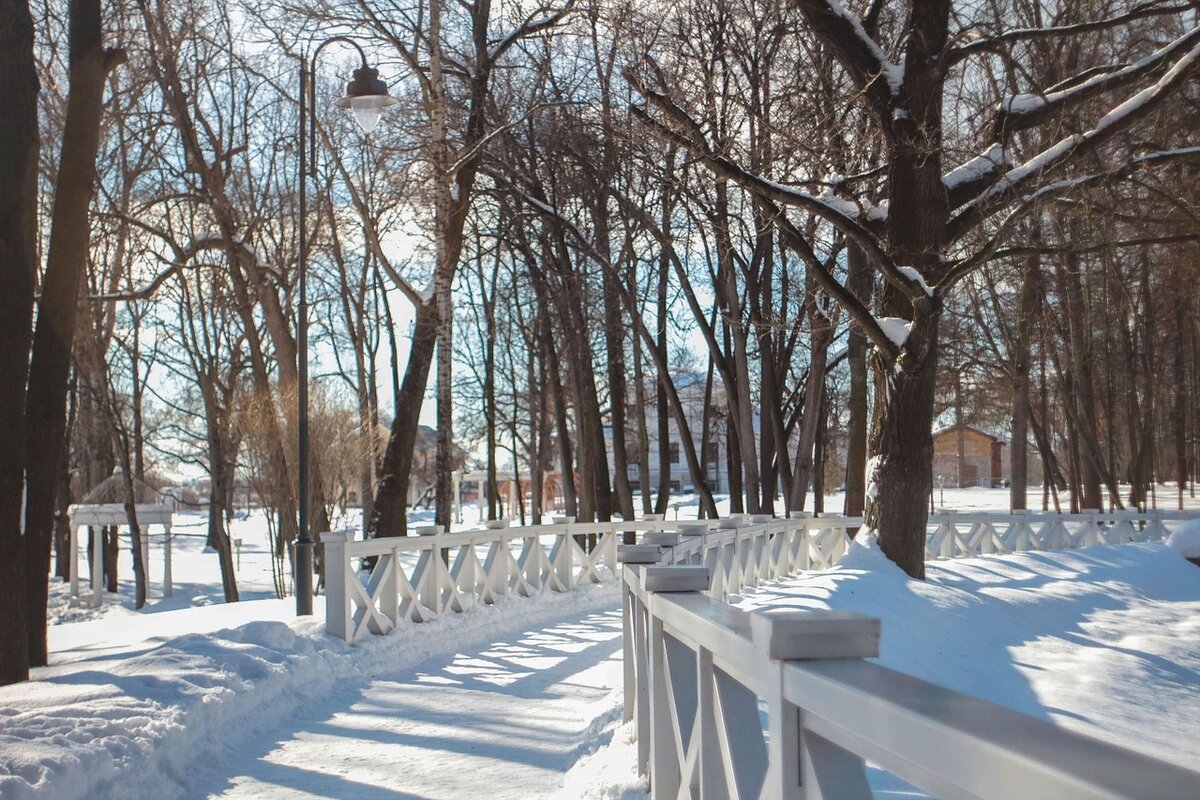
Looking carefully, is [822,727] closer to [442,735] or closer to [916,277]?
[442,735]

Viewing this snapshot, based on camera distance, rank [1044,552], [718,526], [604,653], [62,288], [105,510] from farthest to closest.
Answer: [105,510] < [1044,552] < [718,526] < [604,653] < [62,288]

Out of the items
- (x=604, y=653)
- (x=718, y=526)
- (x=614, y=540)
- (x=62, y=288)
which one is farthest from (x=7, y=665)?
(x=614, y=540)

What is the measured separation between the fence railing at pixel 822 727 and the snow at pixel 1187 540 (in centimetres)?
2146

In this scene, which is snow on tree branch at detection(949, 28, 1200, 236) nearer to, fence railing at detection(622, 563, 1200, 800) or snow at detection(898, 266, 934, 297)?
snow at detection(898, 266, 934, 297)

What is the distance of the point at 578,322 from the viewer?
88.8 feet

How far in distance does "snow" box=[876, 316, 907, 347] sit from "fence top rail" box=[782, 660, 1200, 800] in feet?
42.5

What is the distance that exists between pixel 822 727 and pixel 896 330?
13109 millimetres

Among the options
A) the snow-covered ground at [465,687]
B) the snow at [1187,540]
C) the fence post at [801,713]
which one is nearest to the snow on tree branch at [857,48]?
the snow-covered ground at [465,687]

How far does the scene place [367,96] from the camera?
14805 mm

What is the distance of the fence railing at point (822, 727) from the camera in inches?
60.4

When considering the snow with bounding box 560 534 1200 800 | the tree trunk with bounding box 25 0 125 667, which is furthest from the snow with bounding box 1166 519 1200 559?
the tree trunk with bounding box 25 0 125 667

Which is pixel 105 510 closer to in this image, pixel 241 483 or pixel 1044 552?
pixel 241 483

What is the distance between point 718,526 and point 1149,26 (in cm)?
1189

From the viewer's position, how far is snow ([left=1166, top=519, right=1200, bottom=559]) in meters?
23.4
